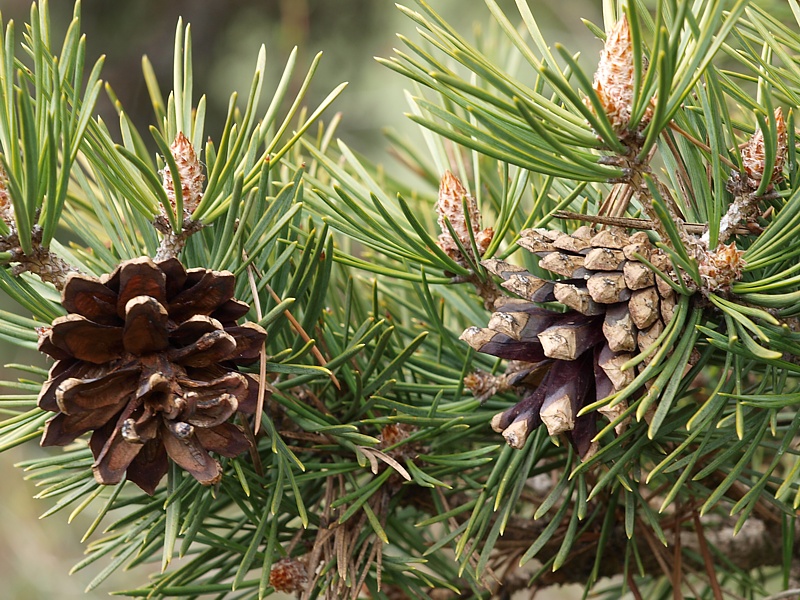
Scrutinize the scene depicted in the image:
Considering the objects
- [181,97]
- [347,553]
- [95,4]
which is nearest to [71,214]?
[181,97]

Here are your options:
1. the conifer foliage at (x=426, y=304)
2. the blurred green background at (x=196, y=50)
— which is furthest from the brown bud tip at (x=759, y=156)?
the blurred green background at (x=196, y=50)

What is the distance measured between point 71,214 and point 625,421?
10.1 inches

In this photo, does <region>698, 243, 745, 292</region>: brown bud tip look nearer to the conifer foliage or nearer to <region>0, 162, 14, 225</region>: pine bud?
the conifer foliage

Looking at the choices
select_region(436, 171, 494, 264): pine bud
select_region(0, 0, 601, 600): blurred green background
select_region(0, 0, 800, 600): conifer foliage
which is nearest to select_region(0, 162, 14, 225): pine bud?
select_region(0, 0, 800, 600): conifer foliage

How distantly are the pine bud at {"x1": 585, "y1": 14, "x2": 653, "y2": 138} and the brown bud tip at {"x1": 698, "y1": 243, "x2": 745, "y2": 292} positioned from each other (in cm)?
6

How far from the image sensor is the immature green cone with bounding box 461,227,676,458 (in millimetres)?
275

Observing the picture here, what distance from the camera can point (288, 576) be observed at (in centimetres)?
36

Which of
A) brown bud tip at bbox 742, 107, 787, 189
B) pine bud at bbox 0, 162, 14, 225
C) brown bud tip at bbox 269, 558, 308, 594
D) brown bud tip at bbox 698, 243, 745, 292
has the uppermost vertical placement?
brown bud tip at bbox 742, 107, 787, 189

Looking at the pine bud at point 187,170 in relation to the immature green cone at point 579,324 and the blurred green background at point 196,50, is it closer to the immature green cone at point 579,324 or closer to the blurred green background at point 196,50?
the immature green cone at point 579,324

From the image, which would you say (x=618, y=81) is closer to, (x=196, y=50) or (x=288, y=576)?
(x=288, y=576)

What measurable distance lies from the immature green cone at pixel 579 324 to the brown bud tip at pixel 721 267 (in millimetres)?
13

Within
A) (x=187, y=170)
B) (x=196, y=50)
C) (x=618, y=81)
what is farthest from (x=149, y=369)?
(x=196, y=50)

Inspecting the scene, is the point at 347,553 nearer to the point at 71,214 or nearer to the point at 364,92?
the point at 71,214

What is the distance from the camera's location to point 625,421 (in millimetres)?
285
